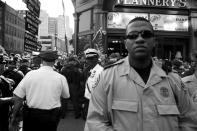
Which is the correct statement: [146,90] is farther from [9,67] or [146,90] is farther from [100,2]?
[100,2]

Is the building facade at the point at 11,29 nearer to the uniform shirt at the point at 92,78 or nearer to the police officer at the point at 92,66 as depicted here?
the police officer at the point at 92,66

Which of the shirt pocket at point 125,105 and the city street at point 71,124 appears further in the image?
the city street at point 71,124

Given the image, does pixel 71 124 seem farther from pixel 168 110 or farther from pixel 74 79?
pixel 168 110

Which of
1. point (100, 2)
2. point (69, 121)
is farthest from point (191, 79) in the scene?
point (100, 2)

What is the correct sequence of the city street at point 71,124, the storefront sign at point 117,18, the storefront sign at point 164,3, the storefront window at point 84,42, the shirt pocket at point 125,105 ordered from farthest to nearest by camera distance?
the storefront window at point 84,42, the storefront sign at point 164,3, the storefront sign at point 117,18, the city street at point 71,124, the shirt pocket at point 125,105

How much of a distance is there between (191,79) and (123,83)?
2.20m

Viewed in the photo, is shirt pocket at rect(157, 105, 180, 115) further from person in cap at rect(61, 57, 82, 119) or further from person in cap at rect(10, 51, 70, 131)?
person in cap at rect(61, 57, 82, 119)

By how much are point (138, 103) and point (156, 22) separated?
824 inches

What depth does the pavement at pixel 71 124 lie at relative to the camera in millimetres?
9616

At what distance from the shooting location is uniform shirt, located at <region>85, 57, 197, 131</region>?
2.64 meters

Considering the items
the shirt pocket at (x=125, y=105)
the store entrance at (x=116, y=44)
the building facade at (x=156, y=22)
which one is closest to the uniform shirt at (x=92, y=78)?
the shirt pocket at (x=125, y=105)

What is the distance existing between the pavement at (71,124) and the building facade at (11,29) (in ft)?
211

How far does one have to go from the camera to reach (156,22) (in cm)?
2309

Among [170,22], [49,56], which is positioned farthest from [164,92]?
[170,22]
